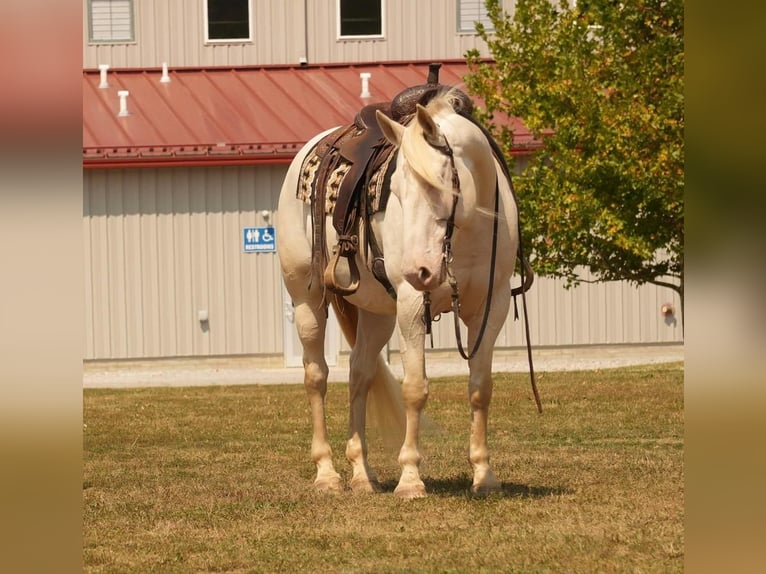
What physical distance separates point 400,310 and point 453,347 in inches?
673

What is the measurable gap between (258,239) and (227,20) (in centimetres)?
624

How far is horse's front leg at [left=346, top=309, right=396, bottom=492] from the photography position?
9219 mm

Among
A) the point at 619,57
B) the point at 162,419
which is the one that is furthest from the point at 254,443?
the point at 619,57

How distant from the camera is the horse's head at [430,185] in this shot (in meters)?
7.64

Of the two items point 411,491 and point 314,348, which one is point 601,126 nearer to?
point 314,348

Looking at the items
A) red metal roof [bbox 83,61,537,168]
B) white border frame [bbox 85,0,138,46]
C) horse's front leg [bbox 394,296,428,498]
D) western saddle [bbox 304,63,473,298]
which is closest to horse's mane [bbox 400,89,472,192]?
western saddle [bbox 304,63,473,298]

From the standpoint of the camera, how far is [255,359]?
2511 centimetres

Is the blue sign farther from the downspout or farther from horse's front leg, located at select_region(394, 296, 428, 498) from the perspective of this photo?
horse's front leg, located at select_region(394, 296, 428, 498)

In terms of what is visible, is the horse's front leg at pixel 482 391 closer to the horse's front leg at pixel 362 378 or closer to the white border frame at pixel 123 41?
the horse's front leg at pixel 362 378

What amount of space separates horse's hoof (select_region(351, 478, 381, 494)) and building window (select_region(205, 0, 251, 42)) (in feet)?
68.4

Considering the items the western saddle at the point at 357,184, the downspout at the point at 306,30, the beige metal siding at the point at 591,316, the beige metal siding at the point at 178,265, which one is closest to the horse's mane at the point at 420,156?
the western saddle at the point at 357,184

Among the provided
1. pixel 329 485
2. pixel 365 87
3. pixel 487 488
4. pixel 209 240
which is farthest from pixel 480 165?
pixel 365 87

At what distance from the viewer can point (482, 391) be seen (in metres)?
8.41
